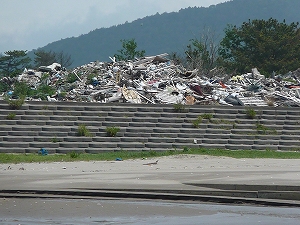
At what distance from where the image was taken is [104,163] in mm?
19094

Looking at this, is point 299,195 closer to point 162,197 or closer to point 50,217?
point 162,197

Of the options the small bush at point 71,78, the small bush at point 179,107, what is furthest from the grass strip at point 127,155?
the small bush at point 71,78

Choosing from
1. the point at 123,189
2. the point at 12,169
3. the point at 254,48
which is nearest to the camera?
the point at 123,189

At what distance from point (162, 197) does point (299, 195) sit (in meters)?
2.27

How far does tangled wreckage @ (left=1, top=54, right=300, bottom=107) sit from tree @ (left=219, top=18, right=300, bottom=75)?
68.4 feet

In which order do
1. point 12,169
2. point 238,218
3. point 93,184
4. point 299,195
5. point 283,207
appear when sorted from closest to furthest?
point 238,218
point 283,207
point 299,195
point 93,184
point 12,169

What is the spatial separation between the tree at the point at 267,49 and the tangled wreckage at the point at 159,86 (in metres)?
20.8

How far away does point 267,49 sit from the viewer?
194 ft

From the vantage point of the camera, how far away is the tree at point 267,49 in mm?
57000

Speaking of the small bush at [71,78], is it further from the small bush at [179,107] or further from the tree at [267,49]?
the tree at [267,49]

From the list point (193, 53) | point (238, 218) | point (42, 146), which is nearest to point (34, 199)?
point (238, 218)

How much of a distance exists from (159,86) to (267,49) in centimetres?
3066

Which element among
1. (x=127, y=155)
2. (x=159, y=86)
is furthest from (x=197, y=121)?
(x=159, y=86)

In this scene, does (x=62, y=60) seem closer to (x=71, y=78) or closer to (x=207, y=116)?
(x=71, y=78)
